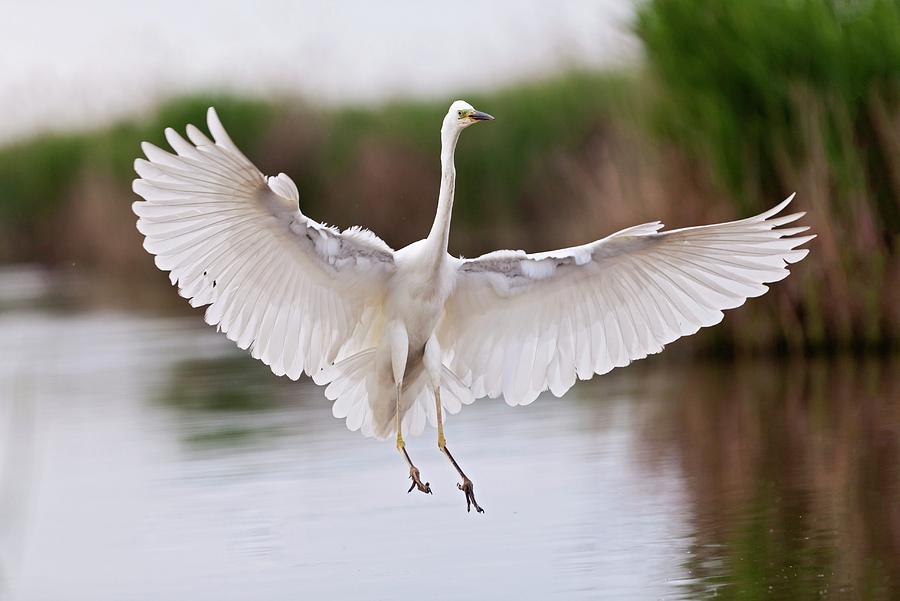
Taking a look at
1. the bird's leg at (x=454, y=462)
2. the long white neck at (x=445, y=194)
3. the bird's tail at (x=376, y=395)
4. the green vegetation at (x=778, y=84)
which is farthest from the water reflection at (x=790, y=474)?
the long white neck at (x=445, y=194)

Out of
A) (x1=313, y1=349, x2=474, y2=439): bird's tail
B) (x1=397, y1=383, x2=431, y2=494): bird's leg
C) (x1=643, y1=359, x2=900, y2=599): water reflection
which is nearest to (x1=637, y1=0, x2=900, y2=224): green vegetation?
(x1=643, y1=359, x2=900, y2=599): water reflection

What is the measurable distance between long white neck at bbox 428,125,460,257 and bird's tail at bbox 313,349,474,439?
65cm

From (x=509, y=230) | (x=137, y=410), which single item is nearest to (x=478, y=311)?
(x=137, y=410)

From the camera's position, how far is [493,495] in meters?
7.86

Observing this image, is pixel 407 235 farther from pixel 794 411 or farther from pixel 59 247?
pixel 794 411

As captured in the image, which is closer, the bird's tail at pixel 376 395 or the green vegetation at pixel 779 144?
the bird's tail at pixel 376 395

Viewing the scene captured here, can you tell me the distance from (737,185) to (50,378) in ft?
21.5

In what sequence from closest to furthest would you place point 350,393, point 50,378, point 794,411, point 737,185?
1. point 350,393
2. point 794,411
3. point 737,185
4. point 50,378

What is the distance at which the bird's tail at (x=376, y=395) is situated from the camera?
21.9 ft

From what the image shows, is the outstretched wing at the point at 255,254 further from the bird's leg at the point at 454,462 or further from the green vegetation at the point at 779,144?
the green vegetation at the point at 779,144

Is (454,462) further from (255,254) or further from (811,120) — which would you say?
(811,120)

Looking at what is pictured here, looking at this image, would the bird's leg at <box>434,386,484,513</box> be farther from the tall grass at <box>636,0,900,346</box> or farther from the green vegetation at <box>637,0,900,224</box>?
the green vegetation at <box>637,0,900,224</box>

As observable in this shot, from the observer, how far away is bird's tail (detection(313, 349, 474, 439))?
6.68 metres

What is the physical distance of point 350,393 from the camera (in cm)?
673
